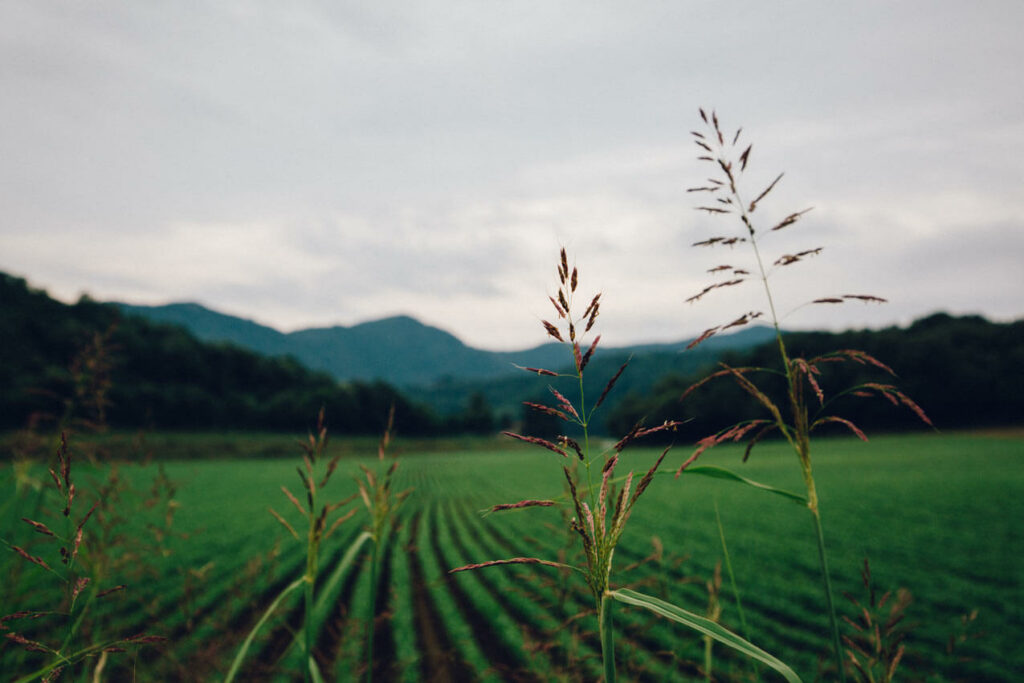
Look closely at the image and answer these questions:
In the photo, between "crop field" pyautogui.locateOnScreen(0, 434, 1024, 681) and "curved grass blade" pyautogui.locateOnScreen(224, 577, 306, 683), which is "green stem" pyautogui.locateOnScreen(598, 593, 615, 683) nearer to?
"crop field" pyautogui.locateOnScreen(0, 434, 1024, 681)

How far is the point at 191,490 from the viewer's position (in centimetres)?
3716

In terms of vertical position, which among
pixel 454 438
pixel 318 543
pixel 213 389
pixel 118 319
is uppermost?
pixel 213 389

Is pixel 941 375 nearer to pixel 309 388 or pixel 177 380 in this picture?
pixel 309 388

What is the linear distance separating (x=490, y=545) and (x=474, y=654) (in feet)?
30.7

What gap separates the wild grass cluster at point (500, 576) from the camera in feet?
3.59

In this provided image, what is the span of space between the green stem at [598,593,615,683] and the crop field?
291 mm

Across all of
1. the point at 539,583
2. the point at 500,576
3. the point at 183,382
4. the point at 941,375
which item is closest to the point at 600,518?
the point at 539,583

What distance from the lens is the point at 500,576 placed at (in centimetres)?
1354

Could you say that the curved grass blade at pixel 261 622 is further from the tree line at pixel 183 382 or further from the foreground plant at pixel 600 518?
the tree line at pixel 183 382

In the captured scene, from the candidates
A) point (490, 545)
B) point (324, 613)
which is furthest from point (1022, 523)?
point (324, 613)

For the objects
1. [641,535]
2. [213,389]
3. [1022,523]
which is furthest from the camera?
[213,389]

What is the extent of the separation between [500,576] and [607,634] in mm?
13867

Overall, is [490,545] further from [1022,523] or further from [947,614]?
[1022,523]

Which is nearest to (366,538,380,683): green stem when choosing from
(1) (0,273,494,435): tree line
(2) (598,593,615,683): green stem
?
(2) (598,593,615,683): green stem
